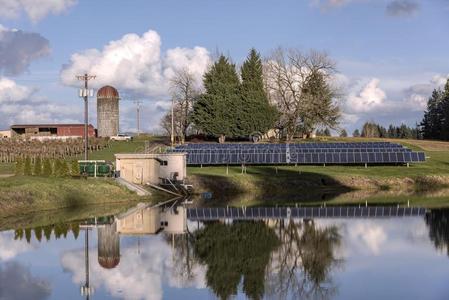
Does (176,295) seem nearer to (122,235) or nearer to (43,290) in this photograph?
(43,290)

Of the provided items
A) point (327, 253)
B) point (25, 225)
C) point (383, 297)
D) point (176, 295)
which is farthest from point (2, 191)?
point (383, 297)

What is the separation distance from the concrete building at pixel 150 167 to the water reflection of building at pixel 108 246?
805 inches

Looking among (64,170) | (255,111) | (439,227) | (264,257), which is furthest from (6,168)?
(264,257)

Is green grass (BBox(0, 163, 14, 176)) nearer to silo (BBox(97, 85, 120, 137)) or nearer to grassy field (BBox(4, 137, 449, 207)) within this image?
grassy field (BBox(4, 137, 449, 207))

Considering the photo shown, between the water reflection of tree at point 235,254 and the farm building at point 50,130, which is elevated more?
the farm building at point 50,130

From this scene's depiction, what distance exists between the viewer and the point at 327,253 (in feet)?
85.6

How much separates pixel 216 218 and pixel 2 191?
41.9 feet

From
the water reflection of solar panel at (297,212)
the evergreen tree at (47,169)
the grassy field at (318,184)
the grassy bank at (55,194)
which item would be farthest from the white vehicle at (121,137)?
the water reflection of solar panel at (297,212)

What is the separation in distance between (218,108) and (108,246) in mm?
63149

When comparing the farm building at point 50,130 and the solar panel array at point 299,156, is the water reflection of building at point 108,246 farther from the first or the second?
the farm building at point 50,130

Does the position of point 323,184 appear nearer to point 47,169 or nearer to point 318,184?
point 318,184

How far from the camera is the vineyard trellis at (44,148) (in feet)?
262

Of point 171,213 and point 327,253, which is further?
point 171,213

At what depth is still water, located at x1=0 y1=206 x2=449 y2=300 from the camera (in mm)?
19328
